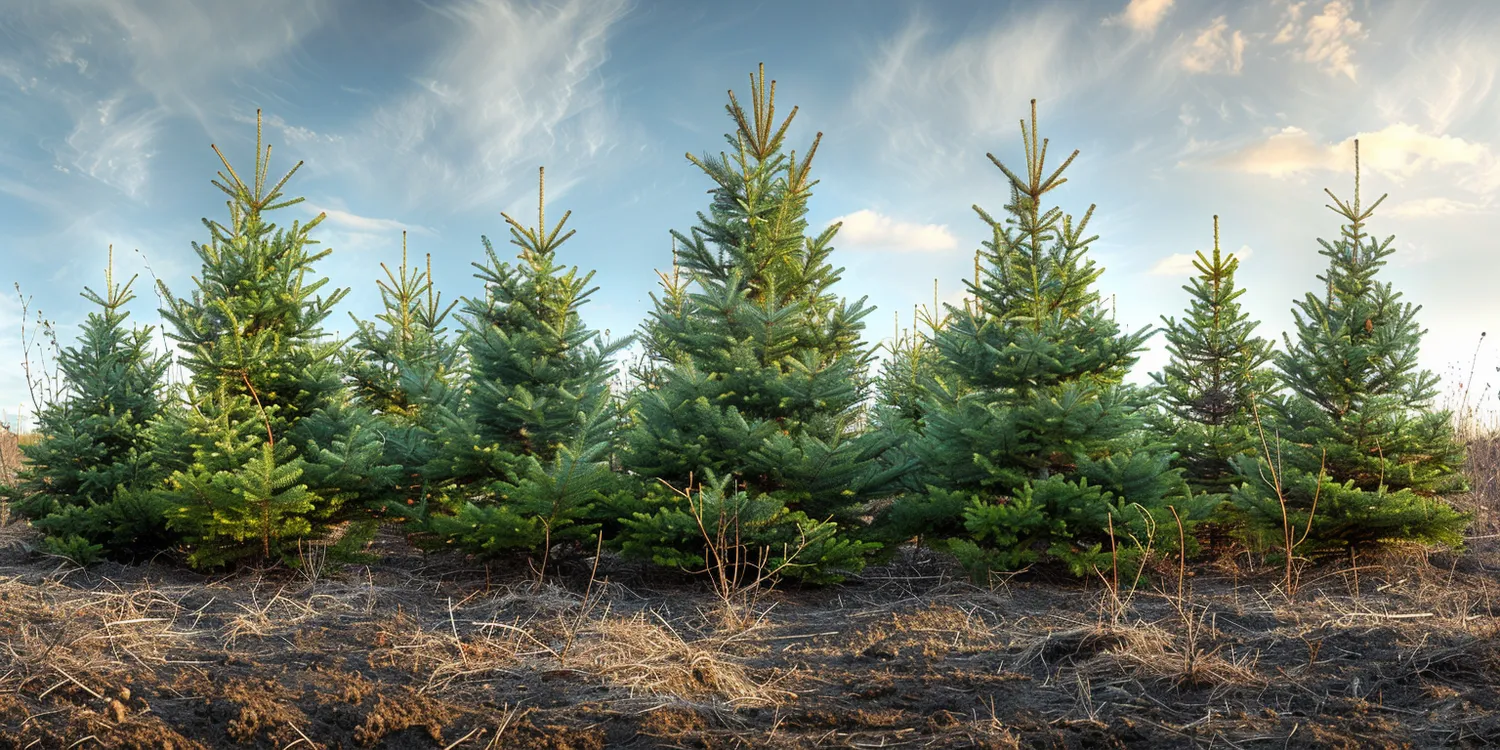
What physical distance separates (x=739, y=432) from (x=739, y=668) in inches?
93.6

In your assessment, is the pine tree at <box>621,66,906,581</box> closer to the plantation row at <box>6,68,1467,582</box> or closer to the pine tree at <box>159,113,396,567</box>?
the plantation row at <box>6,68,1467,582</box>

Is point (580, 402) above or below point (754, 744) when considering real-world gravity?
above

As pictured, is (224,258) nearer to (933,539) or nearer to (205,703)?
(205,703)

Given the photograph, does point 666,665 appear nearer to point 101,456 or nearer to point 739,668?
point 739,668

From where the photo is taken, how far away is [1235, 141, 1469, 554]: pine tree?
26.4 ft

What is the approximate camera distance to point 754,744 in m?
3.72

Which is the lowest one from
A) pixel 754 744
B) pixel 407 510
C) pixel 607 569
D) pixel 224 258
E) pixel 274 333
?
pixel 754 744

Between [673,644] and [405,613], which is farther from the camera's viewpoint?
[405,613]

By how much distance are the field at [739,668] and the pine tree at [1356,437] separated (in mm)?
926

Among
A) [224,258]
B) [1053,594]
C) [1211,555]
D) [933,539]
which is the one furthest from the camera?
[1211,555]

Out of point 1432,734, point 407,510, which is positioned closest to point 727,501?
point 407,510

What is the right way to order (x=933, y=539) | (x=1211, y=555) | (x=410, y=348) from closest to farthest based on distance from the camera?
(x=933, y=539) < (x=1211, y=555) < (x=410, y=348)

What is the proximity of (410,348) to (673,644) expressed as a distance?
7.12 metres

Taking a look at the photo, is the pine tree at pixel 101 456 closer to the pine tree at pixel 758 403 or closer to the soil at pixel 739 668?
the soil at pixel 739 668
